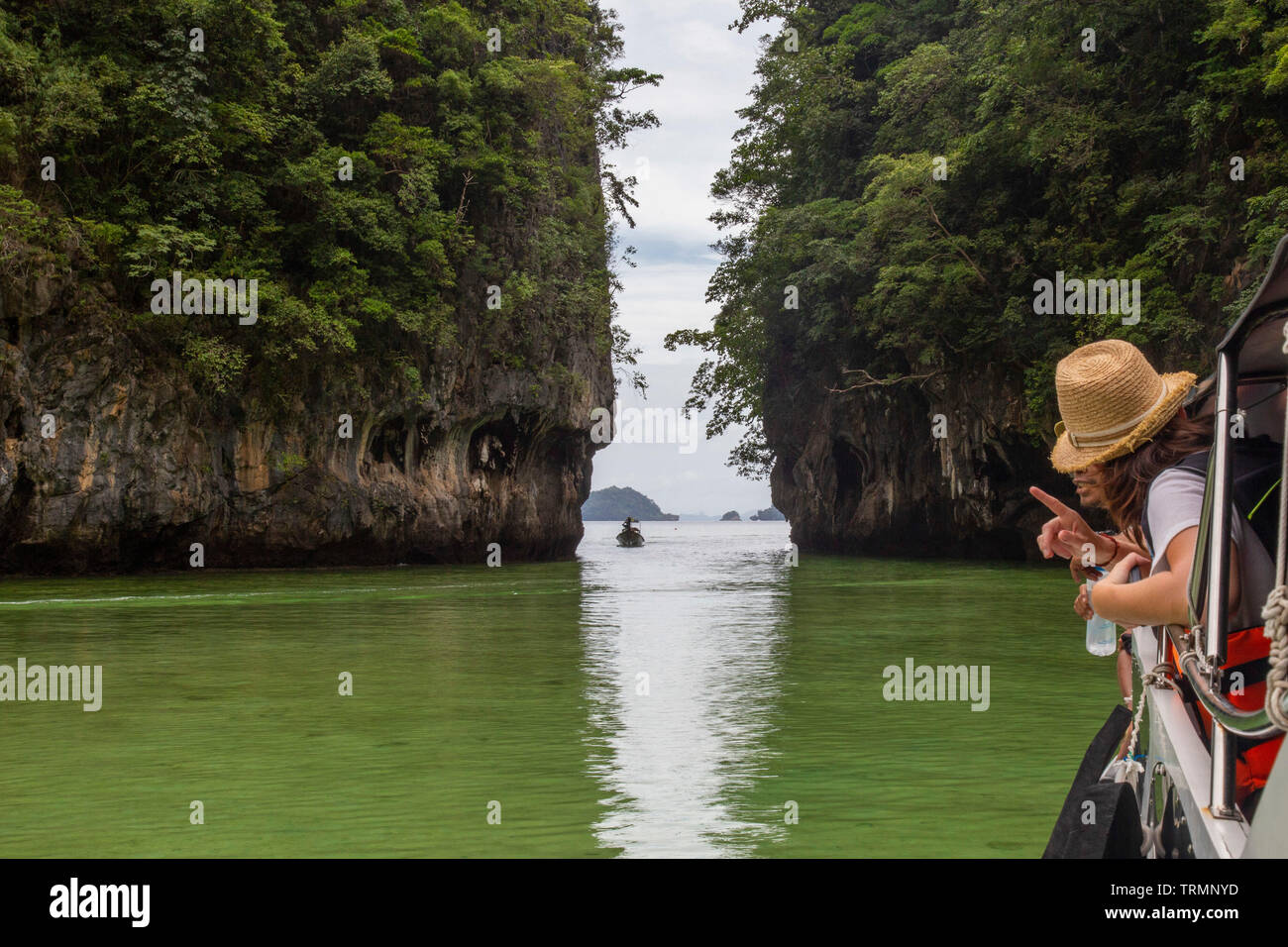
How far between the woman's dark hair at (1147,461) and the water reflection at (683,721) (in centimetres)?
187

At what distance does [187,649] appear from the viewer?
9.72 metres

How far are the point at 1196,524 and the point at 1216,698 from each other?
37 centimetres

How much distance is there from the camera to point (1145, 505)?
2.54 m

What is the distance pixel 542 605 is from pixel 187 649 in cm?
600

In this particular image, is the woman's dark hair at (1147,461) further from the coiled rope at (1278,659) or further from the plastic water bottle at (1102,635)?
the coiled rope at (1278,659)

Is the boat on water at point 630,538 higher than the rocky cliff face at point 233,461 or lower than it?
lower

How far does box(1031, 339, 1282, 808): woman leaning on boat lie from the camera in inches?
89.0

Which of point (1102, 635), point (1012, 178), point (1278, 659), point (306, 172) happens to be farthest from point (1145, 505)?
point (1012, 178)

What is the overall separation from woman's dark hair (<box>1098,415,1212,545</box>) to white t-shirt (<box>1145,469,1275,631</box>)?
160 millimetres

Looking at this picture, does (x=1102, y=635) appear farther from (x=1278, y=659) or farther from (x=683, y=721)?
(x=683, y=721)

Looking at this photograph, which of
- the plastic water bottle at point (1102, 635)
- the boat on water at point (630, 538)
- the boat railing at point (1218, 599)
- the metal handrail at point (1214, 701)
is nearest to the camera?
the metal handrail at point (1214, 701)

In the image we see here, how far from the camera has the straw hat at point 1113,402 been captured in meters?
2.71

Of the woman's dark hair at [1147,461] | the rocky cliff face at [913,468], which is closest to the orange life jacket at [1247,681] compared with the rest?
the woman's dark hair at [1147,461]

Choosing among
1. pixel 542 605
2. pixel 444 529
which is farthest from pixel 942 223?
pixel 542 605
